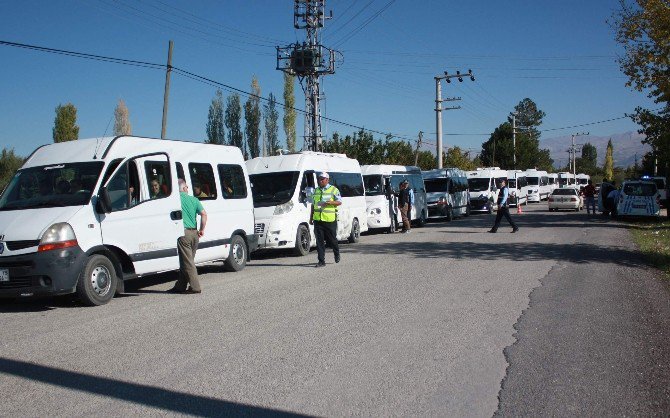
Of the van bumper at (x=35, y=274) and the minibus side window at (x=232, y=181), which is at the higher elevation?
the minibus side window at (x=232, y=181)

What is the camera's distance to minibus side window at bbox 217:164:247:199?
12862 mm

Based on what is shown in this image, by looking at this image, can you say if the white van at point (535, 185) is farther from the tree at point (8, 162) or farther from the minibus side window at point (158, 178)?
the minibus side window at point (158, 178)

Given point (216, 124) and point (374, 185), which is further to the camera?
point (216, 124)

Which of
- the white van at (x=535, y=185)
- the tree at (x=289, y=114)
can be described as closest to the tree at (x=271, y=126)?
the tree at (x=289, y=114)

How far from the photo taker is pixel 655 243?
705 inches

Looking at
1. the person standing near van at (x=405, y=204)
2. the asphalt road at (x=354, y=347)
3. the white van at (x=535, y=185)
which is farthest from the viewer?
the white van at (x=535, y=185)

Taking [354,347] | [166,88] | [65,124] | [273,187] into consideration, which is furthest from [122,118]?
[354,347]

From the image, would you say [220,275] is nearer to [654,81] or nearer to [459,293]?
[459,293]

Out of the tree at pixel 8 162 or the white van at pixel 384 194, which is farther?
the tree at pixel 8 162

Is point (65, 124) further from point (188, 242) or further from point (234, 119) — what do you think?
point (188, 242)

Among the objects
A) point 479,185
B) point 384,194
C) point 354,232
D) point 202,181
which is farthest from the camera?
point 479,185

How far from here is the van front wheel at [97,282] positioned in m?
9.02

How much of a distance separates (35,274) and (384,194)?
16210mm

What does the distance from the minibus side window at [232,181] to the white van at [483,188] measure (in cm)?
2717
